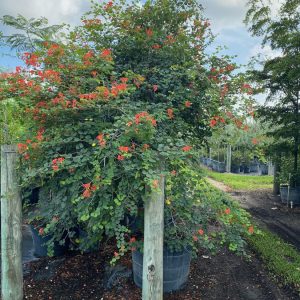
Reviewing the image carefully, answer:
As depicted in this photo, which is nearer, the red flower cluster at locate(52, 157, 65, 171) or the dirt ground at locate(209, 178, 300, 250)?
the red flower cluster at locate(52, 157, 65, 171)

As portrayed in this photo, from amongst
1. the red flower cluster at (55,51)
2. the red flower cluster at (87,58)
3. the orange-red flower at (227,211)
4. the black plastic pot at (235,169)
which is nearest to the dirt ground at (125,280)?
the orange-red flower at (227,211)

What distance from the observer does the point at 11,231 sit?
2.66 m

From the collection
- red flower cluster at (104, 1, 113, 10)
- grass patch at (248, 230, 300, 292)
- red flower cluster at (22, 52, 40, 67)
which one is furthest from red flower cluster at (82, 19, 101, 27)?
grass patch at (248, 230, 300, 292)

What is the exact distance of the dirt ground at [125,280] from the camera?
2896 millimetres

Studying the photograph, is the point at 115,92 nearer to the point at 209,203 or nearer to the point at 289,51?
the point at 209,203

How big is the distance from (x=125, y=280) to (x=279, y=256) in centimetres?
203

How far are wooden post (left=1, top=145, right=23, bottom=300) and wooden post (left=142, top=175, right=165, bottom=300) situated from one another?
1213mm

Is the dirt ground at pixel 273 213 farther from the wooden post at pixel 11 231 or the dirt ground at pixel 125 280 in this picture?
the wooden post at pixel 11 231

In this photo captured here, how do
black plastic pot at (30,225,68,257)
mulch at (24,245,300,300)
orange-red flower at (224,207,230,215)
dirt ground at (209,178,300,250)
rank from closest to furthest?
orange-red flower at (224,207,230,215)
mulch at (24,245,300,300)
black plastic pot at (30,225,68,257)
dirt ground at (209,178,300,250)

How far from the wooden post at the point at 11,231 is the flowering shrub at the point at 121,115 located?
0.55 ft

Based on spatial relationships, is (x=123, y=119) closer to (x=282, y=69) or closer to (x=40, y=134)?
(x=40, y=134)

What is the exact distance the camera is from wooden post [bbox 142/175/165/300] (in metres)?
2.20

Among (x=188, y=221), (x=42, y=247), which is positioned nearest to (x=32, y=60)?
(x=188, y=221)

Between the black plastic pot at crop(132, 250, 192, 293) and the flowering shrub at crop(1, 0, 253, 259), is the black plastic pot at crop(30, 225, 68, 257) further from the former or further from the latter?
the black plastic pot at crop(132, 250, 192, 293)
